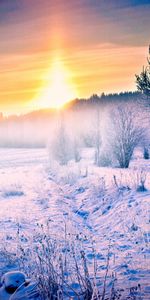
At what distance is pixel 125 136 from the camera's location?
31.1 metres

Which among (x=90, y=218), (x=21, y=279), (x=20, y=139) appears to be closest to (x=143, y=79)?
(x=90, y=218)

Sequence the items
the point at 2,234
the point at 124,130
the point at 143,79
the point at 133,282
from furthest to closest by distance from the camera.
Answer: the point at 124,130 < the point at 143,79 < the point at 2,234 < the point at 133,282

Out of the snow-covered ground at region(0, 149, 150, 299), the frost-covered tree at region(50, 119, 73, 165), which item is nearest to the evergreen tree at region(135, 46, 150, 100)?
the snow-covered ground at region(0, 149, 150, 299)

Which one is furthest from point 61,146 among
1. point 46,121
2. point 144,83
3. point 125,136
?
point 46,121

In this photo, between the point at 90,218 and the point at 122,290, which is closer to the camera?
the point at 122,290

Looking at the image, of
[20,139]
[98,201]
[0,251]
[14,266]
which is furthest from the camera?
[20,139]

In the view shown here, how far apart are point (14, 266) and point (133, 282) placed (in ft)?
9.37

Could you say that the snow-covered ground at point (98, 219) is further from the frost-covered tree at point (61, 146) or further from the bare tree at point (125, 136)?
the frost-covered tree at point (61, 146)

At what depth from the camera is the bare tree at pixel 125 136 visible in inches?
1217

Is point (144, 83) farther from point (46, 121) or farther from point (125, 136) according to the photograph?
point (46, 121)

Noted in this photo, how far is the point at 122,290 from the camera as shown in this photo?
5.62 m

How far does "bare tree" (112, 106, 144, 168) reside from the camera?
30906mm

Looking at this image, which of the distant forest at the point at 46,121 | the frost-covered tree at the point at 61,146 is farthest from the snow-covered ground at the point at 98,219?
the distant forest at the point at 46,121

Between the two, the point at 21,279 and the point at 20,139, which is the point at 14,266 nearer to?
the point at 21,279
